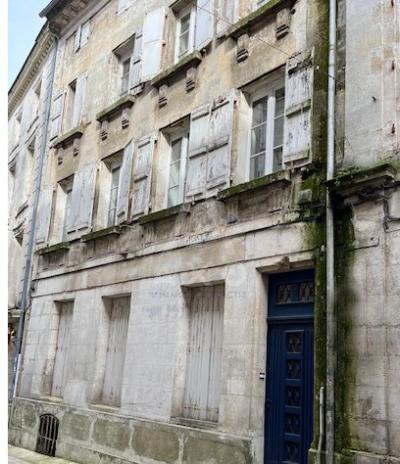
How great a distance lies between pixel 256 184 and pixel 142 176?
2854mm

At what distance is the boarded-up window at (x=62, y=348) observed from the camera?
34.3 ft

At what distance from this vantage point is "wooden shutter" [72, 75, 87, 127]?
11842 millimetres

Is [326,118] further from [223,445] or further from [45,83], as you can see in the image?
[45,83]

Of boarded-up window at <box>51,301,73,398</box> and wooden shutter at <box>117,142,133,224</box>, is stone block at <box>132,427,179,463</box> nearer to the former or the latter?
boarded-up window at <box>51,301,73,398</box>

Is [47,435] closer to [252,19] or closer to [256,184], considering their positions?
[256,184]

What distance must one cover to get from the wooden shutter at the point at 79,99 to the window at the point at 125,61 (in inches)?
42.0

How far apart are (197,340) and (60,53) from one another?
8.84m

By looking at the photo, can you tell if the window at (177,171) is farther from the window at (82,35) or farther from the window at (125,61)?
the window at (82,35)

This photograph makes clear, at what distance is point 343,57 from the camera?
6473mm

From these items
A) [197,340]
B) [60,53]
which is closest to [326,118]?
[197,340]

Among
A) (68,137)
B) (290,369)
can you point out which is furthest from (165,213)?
(68,137)

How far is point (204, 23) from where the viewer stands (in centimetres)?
879

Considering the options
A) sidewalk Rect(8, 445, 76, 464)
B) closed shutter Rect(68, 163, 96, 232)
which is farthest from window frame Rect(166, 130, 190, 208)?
sidewalk Rect(8, 445, 76, 464)

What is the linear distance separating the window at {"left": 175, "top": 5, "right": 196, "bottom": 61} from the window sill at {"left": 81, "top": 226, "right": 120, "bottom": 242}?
3056 mm
